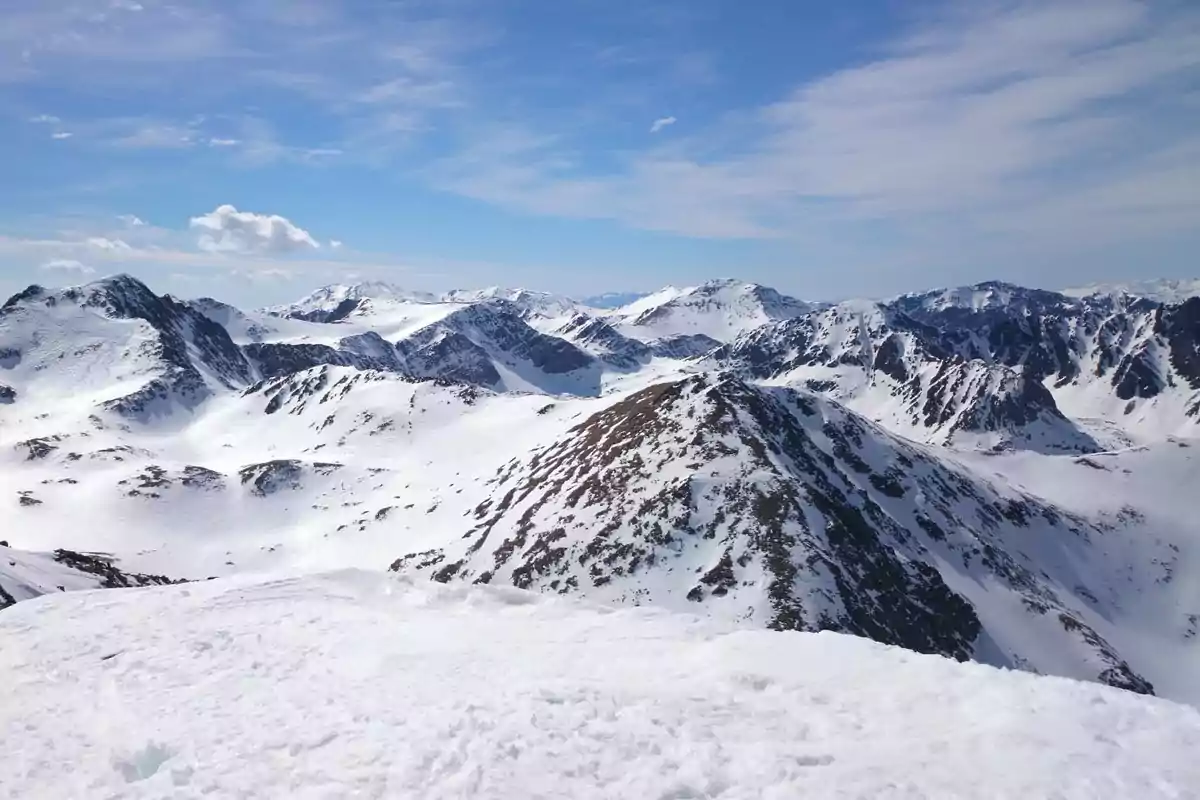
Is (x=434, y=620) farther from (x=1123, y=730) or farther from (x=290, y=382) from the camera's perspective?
(x=290, y=382)

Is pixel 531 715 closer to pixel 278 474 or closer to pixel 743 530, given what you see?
pixel 743 530

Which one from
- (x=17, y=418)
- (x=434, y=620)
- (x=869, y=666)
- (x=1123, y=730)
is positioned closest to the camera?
(x=1123, y=730)

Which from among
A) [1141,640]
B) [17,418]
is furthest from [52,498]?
[1141,640]

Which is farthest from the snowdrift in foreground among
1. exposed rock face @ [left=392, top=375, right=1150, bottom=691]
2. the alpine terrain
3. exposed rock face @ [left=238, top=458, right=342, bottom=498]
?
exposed rock face @ [left=238, top=458, right=342, bottom=498]

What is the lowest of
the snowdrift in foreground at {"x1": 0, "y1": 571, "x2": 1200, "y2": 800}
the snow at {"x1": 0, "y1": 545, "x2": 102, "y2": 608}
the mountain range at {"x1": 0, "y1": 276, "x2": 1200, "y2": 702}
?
the mountain range at {"x1": 0, "y1": 276, "x2": 1200, "y2": 702}

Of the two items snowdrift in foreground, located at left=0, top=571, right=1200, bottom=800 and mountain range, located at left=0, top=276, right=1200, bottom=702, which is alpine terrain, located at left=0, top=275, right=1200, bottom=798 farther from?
mountain range, located at left=0, top=276, right=1200, bottom=702

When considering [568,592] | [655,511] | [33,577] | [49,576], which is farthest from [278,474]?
[33,577]

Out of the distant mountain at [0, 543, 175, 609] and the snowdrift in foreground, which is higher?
the snowdrift in foreground

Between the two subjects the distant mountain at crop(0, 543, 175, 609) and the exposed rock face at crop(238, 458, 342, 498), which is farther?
the exposed rock face at crop(238, 458, 342, 498)

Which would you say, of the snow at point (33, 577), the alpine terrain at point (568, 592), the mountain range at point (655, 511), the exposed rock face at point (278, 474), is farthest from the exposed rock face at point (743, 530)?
the exposed rock face at point (278, 474)
